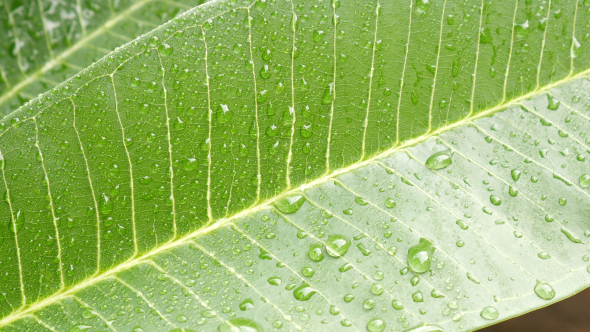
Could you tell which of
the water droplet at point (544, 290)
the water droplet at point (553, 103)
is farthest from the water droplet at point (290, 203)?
the water droplet at point (553, 103)

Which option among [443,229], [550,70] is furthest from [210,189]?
[550,70]

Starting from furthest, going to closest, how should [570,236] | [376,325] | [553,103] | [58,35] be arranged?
[58,35] → [553,103] → [570,236] → [376,325]

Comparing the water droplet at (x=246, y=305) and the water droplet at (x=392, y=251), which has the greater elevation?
the water droplet at (x=392, y=251)

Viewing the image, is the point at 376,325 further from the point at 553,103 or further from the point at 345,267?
the point at 553,103

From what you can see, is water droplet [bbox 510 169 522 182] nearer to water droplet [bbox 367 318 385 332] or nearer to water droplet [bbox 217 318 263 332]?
water droplet [bbox 367 318 385 332]

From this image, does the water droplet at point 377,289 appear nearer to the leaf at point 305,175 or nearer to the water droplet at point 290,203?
the leaf at point 305,175

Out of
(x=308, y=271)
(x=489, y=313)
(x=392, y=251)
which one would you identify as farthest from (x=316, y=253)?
(x=489, y=313)

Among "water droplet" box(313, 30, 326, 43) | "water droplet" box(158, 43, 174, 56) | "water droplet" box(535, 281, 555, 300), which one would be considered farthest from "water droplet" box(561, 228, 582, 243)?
"water droplet" box(158, 43, 174, 56)

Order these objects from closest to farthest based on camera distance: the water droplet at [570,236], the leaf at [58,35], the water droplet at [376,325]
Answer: the water droplet at [376,325], the water droplet at [570,236], the leaf at [58,35]
